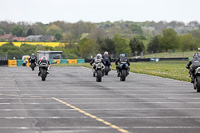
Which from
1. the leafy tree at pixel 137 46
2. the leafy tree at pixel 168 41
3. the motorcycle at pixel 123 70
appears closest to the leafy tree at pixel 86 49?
the leafy tree at pixel 137 46

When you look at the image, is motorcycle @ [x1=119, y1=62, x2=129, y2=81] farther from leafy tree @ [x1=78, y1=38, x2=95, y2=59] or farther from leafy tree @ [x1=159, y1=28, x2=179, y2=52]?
leafy tree @ [x1=159, y1=28, x2=179, y2=52]

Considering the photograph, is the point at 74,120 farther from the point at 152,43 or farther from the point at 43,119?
the point at 152,43

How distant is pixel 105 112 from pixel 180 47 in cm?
12442

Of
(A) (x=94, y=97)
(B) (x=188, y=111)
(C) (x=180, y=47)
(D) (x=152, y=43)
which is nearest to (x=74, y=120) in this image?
(B) (x=188, y=111)

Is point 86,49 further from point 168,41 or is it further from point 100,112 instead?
point 100,112

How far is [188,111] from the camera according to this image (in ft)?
46.0

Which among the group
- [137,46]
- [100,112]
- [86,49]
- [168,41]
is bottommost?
[100,112]

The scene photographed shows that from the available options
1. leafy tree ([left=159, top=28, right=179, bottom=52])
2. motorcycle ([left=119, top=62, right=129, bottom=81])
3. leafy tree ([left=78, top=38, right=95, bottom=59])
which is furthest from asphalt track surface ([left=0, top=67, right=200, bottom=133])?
leafy tree ([left=159, top=28, right=179, bottom=52])

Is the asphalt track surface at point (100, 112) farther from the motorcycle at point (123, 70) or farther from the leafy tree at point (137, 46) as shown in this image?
the leafy tree at point (137, 46)

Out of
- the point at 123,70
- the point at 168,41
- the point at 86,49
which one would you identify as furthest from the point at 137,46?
the point at 123,70

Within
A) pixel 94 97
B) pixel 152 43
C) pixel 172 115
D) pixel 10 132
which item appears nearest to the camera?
pixel 10 132

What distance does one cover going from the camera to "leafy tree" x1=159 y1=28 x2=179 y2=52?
12975 centimetres

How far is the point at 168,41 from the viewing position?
428 ft

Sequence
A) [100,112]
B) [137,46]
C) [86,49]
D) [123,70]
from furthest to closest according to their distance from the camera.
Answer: [137,46] → [86,49] → [123,70] → [100,112]
